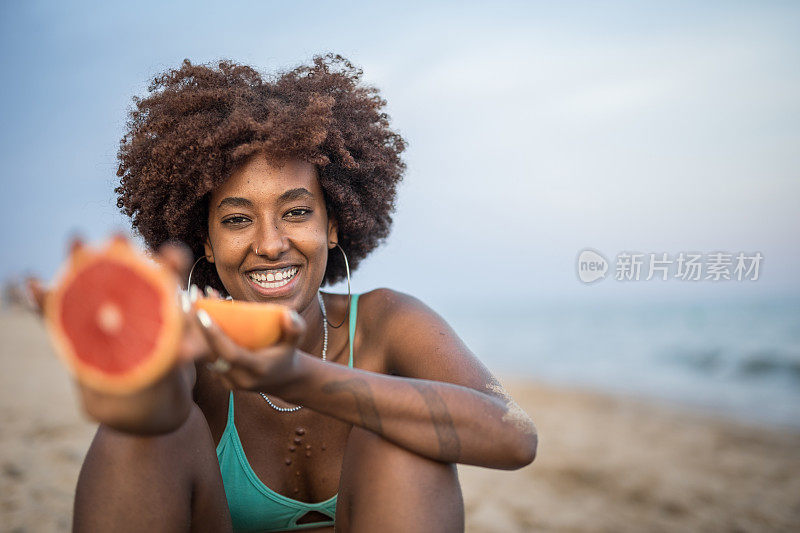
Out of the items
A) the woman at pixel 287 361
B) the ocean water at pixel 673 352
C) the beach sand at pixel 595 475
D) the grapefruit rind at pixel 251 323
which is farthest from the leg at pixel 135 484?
the ocean water at pixel 673 352

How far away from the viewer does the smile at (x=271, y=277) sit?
2436 mm

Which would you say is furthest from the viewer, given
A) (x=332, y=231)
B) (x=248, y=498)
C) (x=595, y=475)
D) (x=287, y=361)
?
(x=595, y=475)

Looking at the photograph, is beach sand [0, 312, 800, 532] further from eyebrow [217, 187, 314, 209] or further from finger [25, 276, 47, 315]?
finger [25, 276, 47, 315]

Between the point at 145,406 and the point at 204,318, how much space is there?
22cm

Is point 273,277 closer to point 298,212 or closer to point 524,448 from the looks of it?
point 298,212

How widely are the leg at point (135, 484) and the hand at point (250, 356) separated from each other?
0.54 meters

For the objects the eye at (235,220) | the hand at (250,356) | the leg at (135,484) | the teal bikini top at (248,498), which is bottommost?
the teal bikini top at (248,498)

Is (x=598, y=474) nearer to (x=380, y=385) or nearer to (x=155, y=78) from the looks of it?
(x=380, y=385)

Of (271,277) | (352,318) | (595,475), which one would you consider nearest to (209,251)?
(271,277)

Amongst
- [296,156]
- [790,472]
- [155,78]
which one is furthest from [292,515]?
[790,472]

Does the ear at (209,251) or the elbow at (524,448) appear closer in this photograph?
the elbow at (524,448)

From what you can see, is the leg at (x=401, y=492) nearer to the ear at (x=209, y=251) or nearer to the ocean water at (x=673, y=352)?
the ear at (x=209, y=251)

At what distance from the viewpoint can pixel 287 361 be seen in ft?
4.91

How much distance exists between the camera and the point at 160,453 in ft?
6.05
